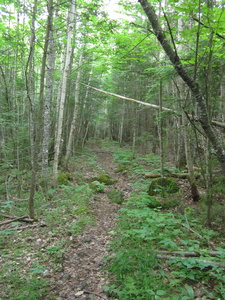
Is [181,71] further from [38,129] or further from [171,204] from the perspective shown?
[171,204]

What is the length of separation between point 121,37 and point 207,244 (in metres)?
6.32

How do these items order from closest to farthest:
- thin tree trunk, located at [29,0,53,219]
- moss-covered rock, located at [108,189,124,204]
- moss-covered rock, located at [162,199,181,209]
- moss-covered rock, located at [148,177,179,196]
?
thin tree trunk, located at [29,0,53,219], moss-covered rock, located at [162,199,181,209], moss-covered rock, located at [148,177,179,196], moss-covered rock, located at [108,189,124,204]

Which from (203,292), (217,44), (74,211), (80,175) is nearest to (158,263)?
(203,292)

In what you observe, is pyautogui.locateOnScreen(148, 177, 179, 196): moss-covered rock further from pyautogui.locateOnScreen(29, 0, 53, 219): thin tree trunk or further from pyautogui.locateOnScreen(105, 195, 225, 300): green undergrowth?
pyautogui.locateOnScreen(29, 0, 53, 219): thin tree trunk

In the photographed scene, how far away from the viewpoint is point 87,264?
159 inches

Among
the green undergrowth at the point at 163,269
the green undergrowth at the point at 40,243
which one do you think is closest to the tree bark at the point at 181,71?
the green undergrowth at the point at 163,269

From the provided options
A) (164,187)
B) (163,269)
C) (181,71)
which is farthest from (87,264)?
(164,187)

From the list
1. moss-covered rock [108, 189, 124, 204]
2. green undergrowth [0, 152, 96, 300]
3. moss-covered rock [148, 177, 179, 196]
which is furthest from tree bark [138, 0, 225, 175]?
moss-covered rock [108, 189, 124, 204]

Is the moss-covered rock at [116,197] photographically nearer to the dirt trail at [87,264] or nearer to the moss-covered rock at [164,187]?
the dirt trail at [87,264]

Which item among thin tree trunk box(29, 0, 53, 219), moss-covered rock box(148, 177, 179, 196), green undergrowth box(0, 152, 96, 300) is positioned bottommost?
green undergrowth box(0, 152, 96, 300)

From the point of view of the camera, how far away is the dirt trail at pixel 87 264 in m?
3.28

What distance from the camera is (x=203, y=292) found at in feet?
9.50

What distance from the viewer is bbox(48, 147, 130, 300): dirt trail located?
3277mm

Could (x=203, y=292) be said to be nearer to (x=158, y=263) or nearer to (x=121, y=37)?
(x=158, y=263)
